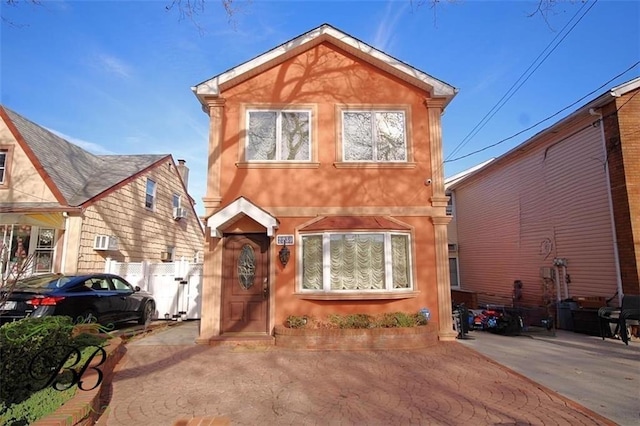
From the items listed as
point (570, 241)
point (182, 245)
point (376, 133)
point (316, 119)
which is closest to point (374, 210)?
point (376, 133)

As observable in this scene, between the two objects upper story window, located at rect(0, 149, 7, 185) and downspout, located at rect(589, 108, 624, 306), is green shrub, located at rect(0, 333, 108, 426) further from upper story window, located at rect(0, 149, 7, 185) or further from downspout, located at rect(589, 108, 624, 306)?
downspout, located at rect(589, 108, 624, 306)

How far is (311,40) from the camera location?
10.0 metres

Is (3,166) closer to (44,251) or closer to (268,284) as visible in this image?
(44,251)

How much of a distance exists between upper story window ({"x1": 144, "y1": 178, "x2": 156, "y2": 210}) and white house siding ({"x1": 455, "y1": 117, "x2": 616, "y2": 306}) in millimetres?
15566

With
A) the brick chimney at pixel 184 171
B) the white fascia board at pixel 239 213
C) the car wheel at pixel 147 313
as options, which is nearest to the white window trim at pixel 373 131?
the white fascia board at pixel 239 213

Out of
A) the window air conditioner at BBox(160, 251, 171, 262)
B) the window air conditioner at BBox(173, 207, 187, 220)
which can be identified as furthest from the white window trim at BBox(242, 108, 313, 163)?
the window air conditioner at BBox(173, 207, 187, 220)

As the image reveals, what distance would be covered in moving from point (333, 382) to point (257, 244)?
436 cm

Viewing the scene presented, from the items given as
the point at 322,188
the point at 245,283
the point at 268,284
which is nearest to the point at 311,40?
the point at 322,188

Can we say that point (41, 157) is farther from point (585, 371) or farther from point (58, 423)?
point (585, 371)

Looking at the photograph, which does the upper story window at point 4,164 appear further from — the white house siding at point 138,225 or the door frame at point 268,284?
the door frame at point 268,284

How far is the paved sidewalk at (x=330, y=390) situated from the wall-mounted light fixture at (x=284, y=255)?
84.5 inches

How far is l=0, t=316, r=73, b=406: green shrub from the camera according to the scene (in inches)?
153

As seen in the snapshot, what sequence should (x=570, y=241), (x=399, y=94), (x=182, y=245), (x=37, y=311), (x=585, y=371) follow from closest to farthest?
→ 1. (x=585, y=371)
2. (x=37, y=311)
3. (x=399, y=94)
4. (x=570, y=241)
5. (x=182, y=245)

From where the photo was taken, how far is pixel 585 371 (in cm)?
664
